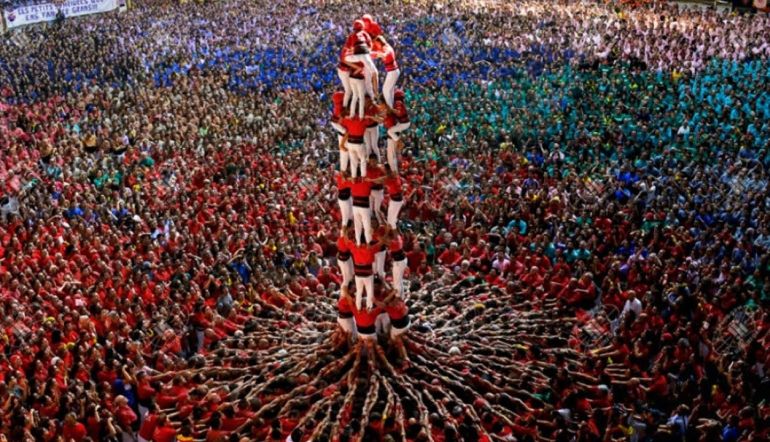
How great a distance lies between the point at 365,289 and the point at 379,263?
1.56ft

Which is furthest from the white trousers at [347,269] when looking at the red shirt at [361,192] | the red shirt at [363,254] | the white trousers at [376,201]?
the red shirt at [361,192]

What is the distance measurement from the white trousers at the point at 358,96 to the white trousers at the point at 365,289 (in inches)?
103

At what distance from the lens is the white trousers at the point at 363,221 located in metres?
12.4

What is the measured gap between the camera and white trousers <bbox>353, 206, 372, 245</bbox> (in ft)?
40.5

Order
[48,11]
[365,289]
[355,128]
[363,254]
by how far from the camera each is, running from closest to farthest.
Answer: [355,128]
[363,254]
[365,289]
[48,11]

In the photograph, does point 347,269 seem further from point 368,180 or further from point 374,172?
point 374,172

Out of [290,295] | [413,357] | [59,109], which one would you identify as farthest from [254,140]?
[413,357]

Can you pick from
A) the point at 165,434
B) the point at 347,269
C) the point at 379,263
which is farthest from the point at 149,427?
the point at 379,263

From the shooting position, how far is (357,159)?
1221 centimetres

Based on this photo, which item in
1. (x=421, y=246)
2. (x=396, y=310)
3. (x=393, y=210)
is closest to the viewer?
(x=393, y=210)

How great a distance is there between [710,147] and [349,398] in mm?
13436

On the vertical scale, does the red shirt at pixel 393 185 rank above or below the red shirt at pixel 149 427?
above

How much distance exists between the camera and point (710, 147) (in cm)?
2106

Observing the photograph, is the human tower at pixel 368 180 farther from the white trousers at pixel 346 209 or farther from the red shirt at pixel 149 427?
the red shirt at pixel 149 427
